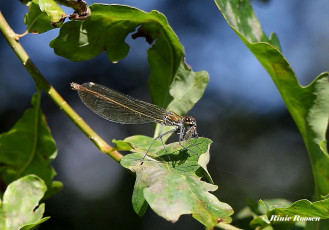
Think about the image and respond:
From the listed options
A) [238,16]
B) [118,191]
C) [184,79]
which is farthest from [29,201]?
[118,191]

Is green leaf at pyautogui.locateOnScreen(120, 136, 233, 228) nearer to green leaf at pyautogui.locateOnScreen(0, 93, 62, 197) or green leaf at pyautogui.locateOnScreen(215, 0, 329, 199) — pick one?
green leaf at pyautogui.locateOnScreen(215, 0, 329, 199)

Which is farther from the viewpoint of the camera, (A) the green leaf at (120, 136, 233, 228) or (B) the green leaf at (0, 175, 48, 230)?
(B) the green leaf at (0, 175, 48, 230)

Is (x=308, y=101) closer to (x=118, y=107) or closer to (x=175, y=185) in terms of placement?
(x=175, y=185)

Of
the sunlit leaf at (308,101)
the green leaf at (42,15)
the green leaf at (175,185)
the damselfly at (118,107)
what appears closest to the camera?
the green leaf at (175,185)

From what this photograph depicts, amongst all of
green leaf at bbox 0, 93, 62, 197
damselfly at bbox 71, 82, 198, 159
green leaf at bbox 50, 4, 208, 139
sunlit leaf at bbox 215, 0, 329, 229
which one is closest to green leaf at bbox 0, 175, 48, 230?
green leaf at bbox 0, 93, 62, 197

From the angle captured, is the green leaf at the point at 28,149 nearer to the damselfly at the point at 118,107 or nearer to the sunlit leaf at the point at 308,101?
the damselfly at the point at 118,107

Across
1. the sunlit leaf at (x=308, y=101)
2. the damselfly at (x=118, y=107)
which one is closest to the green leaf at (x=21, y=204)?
the damselfly at (x=118, y=107)
